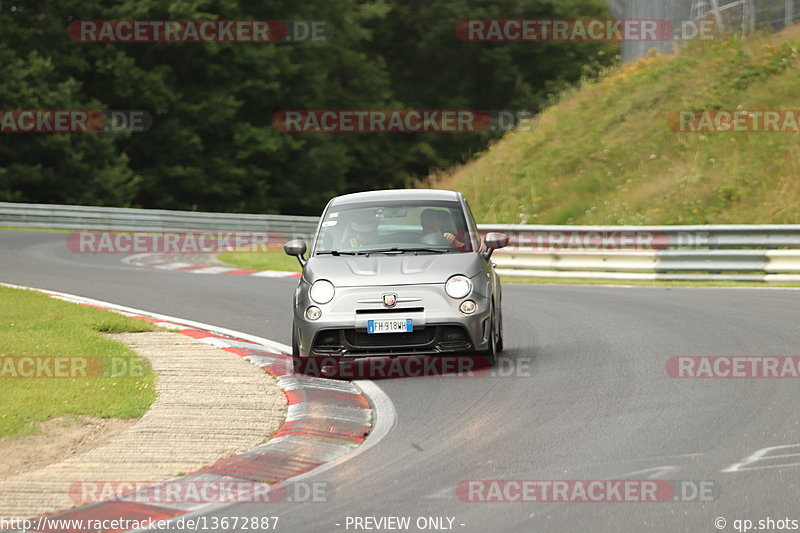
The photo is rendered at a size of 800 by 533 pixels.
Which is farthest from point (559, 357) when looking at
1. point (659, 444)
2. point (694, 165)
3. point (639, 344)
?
point (694, 165)


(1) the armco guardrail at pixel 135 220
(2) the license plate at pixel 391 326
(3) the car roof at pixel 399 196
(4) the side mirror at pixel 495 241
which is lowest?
(2) the license plate at pixel 391 326

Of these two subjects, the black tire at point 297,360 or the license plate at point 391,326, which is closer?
the license plate at point 391,326

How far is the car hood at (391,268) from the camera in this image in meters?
10.7

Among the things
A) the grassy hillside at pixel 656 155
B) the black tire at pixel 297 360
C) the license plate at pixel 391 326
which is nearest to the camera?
the license plate at pixel 391 326

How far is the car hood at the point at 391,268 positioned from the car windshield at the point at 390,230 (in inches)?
7.4

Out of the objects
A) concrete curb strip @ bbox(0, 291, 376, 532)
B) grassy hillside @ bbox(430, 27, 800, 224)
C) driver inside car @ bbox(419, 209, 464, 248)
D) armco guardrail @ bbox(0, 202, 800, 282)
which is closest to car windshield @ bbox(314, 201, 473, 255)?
driver inside car @ bbox(419, 209, 464, 248)

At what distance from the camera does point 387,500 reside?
6461 millimetres

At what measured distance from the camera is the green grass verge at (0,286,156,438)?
8828 millimetres

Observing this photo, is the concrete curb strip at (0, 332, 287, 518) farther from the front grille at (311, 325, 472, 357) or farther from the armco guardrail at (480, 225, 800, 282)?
the armco guardrail at (480, 225, 800, 282)

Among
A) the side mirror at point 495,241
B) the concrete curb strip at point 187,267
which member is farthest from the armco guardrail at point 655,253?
the side mirror at point 495,241

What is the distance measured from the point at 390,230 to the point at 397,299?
124cm

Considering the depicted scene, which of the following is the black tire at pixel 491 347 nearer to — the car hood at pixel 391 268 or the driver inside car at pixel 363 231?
the car hood at pixel 391 268

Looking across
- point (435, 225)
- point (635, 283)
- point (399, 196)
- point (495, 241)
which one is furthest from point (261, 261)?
point (495, 241)

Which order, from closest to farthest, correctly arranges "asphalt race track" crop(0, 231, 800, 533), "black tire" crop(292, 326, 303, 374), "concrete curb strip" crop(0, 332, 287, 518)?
"asphalt race track" crop(0, 231, 800, 533), "concrete curb strip" crop(0, 332, 287, 518), "black tire" crop(292, 326, 303, 374)
